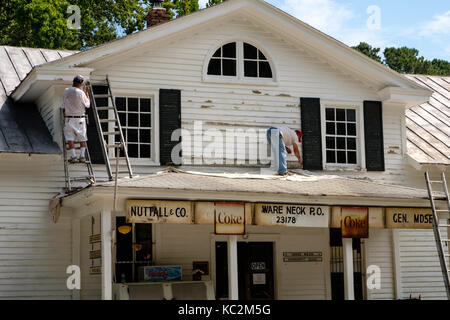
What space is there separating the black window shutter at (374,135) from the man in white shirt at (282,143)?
179 centimetres

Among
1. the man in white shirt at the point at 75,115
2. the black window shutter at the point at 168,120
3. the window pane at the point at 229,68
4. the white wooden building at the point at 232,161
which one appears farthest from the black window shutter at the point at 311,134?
the man in white shirt at the point at 75,115

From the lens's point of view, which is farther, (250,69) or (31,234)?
(250,69)

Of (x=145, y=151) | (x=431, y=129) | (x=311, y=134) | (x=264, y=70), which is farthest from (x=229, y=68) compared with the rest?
(x=431, y=129)

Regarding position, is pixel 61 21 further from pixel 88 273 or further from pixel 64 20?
pixel 88 273

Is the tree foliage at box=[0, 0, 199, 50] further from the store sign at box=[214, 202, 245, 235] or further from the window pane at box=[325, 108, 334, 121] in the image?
the store sign at box=[214, 202, 245, 235]

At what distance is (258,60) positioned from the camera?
64.0 ft

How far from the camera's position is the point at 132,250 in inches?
709

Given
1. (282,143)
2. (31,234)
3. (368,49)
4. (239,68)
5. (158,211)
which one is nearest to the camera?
(158,211)

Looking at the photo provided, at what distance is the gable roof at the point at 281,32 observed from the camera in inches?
711

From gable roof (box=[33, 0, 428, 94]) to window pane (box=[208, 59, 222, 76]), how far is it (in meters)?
0.95

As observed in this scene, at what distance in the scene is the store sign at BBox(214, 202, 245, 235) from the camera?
16.0 meters

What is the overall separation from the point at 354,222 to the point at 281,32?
5.13 metres

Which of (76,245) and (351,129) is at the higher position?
(351,129)
